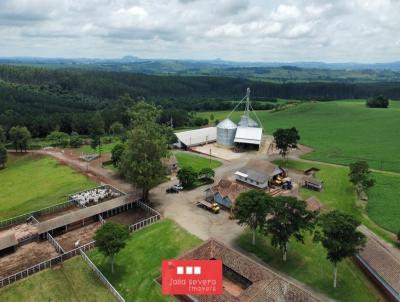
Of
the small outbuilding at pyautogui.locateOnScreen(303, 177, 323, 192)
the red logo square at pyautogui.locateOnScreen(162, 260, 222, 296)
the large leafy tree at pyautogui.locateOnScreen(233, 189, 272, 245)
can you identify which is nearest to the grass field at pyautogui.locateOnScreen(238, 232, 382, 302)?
the large leafy tree at pyautogui.locateOnScreen(233, 189, 272, 245)

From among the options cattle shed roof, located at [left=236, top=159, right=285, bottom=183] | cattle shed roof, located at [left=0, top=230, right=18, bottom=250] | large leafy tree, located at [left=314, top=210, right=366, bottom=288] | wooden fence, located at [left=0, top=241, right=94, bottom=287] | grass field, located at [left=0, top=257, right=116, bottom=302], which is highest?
large leafy tree, located at [left=314, top=210, right=366, bottom=288]

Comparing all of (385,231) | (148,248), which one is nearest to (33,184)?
(148,248)

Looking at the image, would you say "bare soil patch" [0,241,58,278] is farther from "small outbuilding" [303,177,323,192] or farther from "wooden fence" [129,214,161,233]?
"small outbuilding" [303,177,323,192]

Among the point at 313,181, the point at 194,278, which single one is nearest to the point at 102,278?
the point at 194,278

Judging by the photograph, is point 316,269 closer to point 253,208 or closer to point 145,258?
point 253,208

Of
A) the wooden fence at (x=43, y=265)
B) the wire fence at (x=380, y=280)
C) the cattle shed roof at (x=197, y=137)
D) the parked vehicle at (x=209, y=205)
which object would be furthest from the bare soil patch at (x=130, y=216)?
the cattle shed roof at (x=197, y=137)

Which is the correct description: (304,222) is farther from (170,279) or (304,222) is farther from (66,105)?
(66,105)

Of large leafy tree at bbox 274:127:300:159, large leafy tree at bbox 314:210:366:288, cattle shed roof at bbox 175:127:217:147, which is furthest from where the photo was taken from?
cattle shed roof at bbox 175:127:217:147
